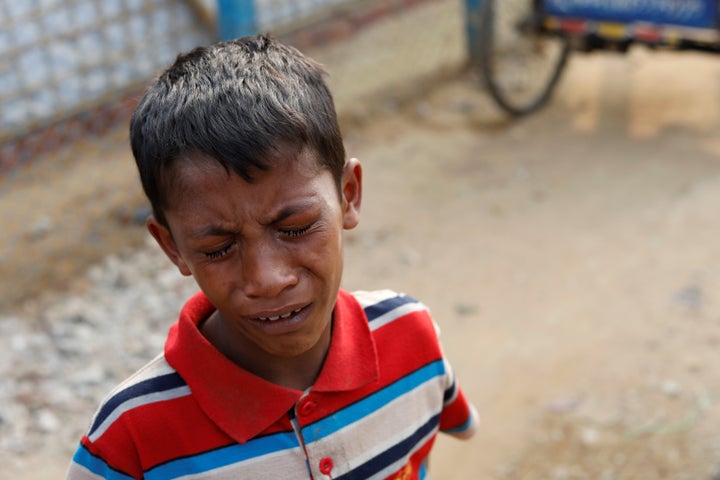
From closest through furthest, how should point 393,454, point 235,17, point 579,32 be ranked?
point 393,454 < point 235,17 < point 579,32

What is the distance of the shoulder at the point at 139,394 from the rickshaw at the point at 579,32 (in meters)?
3.76

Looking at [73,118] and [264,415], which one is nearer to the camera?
[264,415]

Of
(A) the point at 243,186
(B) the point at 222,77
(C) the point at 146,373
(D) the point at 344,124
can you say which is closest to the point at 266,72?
(B) the point at 222,77

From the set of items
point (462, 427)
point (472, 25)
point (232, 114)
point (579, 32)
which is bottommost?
point (472, 25)

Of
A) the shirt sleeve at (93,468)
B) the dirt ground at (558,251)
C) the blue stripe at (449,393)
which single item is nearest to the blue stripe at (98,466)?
the shirt sleeve at (93,468)

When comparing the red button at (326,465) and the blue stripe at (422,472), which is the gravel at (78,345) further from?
the red button at (326,465)

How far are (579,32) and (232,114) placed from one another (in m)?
3.78

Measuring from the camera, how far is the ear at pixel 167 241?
1324mm

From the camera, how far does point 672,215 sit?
4.04 m

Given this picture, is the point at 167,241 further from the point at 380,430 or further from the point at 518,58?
the point at 518,58

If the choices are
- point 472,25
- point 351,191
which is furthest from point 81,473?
point 472,25

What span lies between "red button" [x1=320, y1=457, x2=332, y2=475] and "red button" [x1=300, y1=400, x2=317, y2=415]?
0.07 metres

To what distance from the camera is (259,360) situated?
1.39 meters

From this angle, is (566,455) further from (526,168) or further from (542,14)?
(542,14)
